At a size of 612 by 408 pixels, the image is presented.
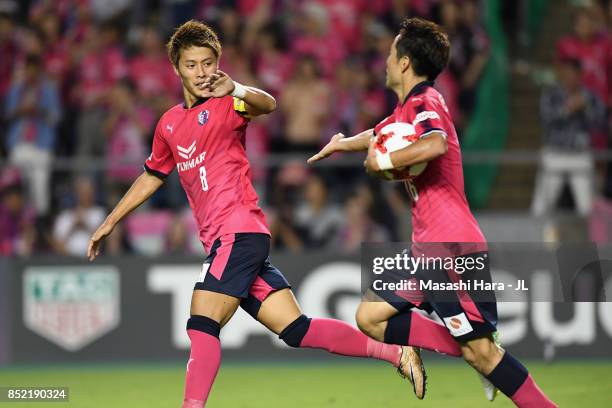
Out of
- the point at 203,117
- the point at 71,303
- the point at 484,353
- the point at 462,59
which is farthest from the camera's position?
the point at 462,59

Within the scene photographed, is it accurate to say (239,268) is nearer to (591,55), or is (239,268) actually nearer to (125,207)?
(125,207)

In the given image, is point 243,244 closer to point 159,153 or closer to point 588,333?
point 159,153

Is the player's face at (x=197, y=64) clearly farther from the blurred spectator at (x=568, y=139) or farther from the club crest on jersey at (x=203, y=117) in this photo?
the blurred spectator at (x=568, y=139)

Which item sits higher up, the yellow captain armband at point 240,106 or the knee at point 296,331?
the yellow captain armband at point 240,106

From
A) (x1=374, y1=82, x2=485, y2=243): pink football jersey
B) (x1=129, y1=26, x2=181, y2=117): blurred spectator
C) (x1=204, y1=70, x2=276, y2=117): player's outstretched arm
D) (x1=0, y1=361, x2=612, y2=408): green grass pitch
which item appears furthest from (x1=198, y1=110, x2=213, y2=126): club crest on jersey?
(x1=129, y1=26, x2=181, y2=117): blurred spectator

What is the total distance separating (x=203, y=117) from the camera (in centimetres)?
698

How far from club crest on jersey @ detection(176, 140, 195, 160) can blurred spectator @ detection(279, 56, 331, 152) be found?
19.2ft

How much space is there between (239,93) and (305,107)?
6432 mm

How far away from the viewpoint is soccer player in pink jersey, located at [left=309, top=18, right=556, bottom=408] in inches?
251

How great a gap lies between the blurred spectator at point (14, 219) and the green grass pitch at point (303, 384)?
142cm

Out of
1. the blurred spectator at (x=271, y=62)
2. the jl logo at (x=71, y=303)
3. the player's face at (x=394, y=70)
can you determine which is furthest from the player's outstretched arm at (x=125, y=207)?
the blurred spectator at (x=271, y=62)

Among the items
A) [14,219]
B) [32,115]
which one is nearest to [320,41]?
[32,115]

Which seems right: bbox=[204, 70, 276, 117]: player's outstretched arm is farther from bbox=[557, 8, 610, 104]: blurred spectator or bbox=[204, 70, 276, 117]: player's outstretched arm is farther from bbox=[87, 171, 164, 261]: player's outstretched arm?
bbox=[557, 8, 610, 104]: blurred spectator

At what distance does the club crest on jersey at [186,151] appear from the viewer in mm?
6977
